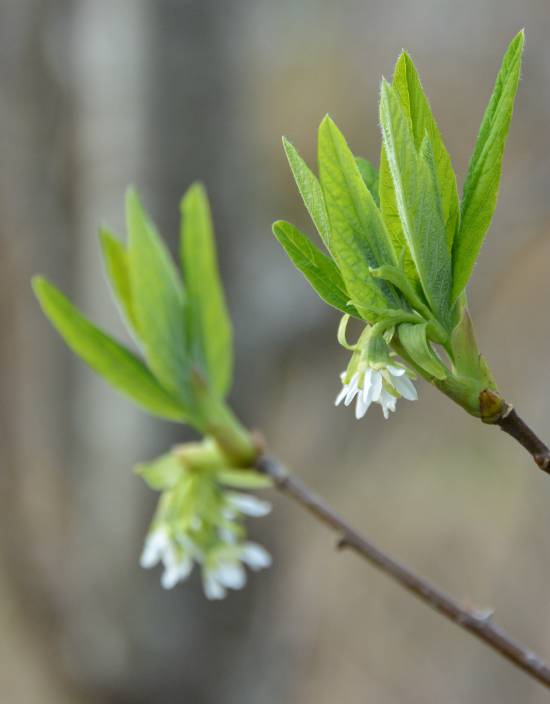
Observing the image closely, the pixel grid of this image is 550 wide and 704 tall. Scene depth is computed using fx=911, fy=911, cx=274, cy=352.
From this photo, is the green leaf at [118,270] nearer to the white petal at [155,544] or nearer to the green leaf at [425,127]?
the white petal at [155,544]

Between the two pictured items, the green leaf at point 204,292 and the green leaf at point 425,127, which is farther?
the green leaf at point 204,292

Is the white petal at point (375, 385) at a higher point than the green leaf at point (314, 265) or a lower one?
lower

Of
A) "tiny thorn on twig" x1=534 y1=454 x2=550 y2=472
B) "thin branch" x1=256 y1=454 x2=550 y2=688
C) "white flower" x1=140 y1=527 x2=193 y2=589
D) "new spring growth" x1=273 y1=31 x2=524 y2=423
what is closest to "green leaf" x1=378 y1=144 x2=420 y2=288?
"new spring growth" x1=273 y1=31 x2=524 y2=423

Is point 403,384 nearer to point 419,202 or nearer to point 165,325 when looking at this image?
point 419,202

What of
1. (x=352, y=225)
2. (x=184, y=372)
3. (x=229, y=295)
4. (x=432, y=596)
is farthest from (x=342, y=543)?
(x=229, y=295)

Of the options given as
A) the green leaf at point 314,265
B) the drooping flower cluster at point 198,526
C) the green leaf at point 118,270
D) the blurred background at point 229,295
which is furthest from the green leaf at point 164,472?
the blurred background at point 229,295

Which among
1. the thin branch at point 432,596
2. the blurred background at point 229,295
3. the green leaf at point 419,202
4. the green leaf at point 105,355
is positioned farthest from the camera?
the blurred background at point 229,295

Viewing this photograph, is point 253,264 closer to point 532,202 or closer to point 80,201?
point 80,201
